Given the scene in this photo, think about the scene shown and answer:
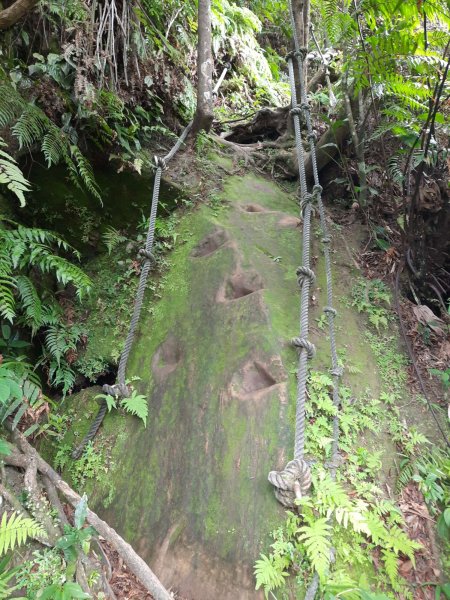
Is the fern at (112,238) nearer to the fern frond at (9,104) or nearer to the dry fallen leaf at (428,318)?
the fern frond at (9,104)

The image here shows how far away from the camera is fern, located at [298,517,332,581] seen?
6.91 ft

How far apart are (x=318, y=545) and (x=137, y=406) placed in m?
1.72

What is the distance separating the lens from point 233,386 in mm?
3131

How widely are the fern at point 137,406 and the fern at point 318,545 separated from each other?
150 cm

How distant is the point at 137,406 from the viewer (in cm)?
328

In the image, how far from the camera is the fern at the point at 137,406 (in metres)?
3.24

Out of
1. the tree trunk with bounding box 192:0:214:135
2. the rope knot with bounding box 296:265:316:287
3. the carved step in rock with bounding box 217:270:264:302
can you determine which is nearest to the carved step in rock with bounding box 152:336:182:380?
the carved step in rock with bounding box 217:270:264:302

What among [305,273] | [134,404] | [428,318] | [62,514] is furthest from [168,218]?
[62,514]

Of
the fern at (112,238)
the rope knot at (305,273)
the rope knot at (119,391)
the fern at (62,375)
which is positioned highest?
the rope knot at (305,273)

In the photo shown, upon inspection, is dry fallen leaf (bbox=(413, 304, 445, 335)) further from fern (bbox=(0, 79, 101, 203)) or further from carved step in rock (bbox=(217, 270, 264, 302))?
fern (bbox=(0, 79, 101, 203))

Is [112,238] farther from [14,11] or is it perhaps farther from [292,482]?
[292,482]

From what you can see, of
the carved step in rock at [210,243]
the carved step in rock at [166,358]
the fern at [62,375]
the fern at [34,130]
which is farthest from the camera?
the carved step in rock at [210,243]

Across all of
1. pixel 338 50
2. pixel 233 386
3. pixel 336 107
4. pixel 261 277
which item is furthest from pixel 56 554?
pixel 338 50

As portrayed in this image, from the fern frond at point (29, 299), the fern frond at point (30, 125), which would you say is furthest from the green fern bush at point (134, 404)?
the fern frond at point (30, 125)
